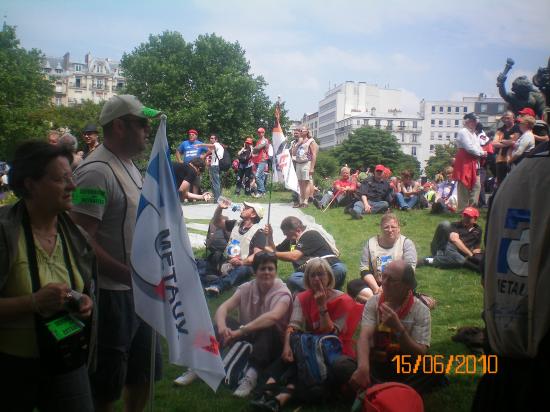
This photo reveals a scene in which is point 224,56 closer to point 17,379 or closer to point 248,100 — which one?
point 248,100

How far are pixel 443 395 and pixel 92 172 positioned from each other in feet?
10.6

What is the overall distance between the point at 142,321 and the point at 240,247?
4886 mm

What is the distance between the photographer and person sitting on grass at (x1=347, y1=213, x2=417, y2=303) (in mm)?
6738

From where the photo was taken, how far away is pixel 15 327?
254 centimetres

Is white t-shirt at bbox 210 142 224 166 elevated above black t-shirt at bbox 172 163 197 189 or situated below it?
above

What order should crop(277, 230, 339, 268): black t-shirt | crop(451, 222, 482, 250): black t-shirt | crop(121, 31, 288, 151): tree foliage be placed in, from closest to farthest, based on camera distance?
crop(277, 230, 339, 268): black t-shirt → crop(451, 222, 482, 250): black t-shirt → crop(121, 31, 288, 151): tree foliage

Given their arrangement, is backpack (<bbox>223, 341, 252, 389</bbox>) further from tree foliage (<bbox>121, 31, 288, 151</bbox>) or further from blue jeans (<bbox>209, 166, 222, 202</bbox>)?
tree foliage (<bbox>121, 31, 288, 151</bbox>)

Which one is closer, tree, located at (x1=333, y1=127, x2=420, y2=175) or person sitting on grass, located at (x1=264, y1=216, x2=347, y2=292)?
person sitting on grass, located at (x1=264, y1=216, x2=347, y2=292)

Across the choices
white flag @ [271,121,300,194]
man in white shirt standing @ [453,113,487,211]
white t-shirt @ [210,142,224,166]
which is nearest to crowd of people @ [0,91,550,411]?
white flag @ [271,121,300,194]

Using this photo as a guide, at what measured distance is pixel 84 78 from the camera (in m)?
130

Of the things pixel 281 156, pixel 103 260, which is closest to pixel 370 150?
pixel 281 156

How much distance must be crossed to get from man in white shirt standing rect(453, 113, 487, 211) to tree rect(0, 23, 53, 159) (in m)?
31.6

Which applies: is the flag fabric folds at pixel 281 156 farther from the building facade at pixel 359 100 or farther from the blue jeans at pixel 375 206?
the building facade at pixel 359 100
